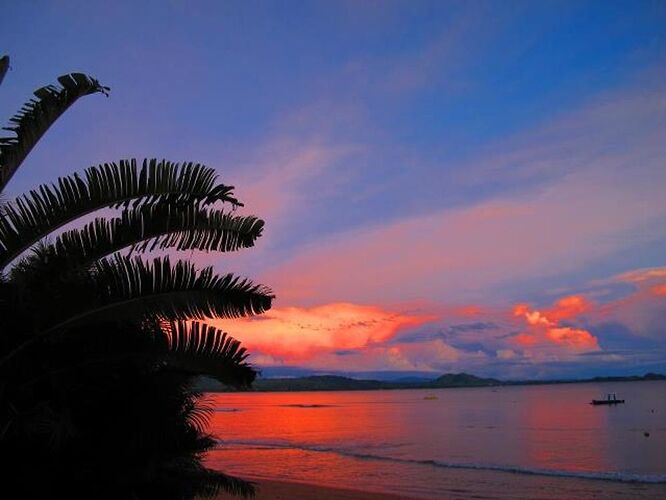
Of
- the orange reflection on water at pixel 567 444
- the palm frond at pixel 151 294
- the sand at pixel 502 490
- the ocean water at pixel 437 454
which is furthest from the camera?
the orange reflection on water at pixel 567 444

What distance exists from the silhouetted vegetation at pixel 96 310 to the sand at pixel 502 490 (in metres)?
11.8

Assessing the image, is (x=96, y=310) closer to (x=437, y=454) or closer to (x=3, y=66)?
(x=3, y=66)

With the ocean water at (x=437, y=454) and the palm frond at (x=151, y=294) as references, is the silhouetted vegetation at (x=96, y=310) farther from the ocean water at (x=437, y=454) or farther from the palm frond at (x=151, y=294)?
the ocean water at (x=437, y=454)

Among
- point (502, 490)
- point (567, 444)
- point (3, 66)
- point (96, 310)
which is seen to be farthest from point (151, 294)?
point (567, 444)

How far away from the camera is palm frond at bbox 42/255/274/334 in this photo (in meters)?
5.23

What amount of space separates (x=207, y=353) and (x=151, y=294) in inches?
32.2

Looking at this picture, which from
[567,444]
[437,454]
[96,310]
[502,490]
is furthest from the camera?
[567,444]

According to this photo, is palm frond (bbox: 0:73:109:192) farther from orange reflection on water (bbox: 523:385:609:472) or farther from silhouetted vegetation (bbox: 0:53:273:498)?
orange reflection on water (bbox: 523:385:609:472)

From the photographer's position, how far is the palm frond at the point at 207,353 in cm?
573

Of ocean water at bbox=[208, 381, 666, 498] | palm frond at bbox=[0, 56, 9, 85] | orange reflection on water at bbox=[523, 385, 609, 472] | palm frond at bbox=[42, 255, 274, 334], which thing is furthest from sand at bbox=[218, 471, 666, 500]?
palm frond at bbox=[0, 56, 9, 85]

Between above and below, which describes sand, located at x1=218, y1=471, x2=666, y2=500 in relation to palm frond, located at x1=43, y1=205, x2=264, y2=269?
below

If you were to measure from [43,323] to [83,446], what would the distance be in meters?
1.63

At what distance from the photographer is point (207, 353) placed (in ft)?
19.1

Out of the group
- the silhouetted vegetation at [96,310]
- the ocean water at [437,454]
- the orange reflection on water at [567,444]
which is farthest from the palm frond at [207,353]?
the orange reflection on water at [567,444]
